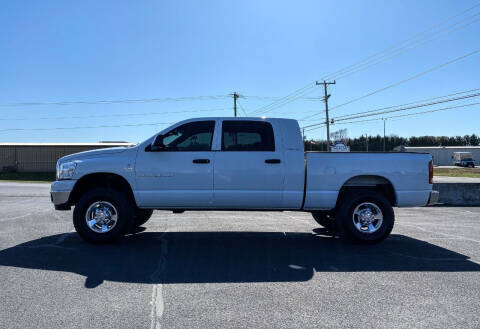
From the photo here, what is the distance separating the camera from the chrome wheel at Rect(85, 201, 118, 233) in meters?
6.37

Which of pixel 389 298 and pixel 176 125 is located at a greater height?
pixel 176 125

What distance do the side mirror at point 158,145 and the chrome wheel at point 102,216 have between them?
1204 millimetres

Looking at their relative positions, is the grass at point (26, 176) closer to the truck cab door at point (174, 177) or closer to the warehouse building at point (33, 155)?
the warehouse building at point (33, 155)

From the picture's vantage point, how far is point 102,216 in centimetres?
641

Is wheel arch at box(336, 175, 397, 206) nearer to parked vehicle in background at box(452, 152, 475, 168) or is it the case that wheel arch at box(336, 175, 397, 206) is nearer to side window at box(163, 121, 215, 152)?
side window at box(163, 121, 215, 152)

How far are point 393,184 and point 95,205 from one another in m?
5.11

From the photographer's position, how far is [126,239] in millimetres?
6867

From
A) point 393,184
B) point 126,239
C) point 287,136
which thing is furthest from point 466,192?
point 126,239

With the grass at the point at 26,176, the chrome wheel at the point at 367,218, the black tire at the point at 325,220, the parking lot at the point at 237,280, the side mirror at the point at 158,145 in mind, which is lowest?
the parking lot at the point at 237,280

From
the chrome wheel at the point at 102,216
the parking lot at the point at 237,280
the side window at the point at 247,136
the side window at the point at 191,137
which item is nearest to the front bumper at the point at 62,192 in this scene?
the chrome wheel at the point at 102,216

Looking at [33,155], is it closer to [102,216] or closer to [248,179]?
[102,216]

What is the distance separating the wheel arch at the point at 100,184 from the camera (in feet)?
21.4

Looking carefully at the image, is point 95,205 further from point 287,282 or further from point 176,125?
point 287,282

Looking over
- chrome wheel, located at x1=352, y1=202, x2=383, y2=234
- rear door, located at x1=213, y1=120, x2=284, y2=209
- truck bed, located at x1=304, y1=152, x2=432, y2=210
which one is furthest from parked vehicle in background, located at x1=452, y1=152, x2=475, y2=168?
rear door, located at x1=213, y1=120, x2=284, y2=209
